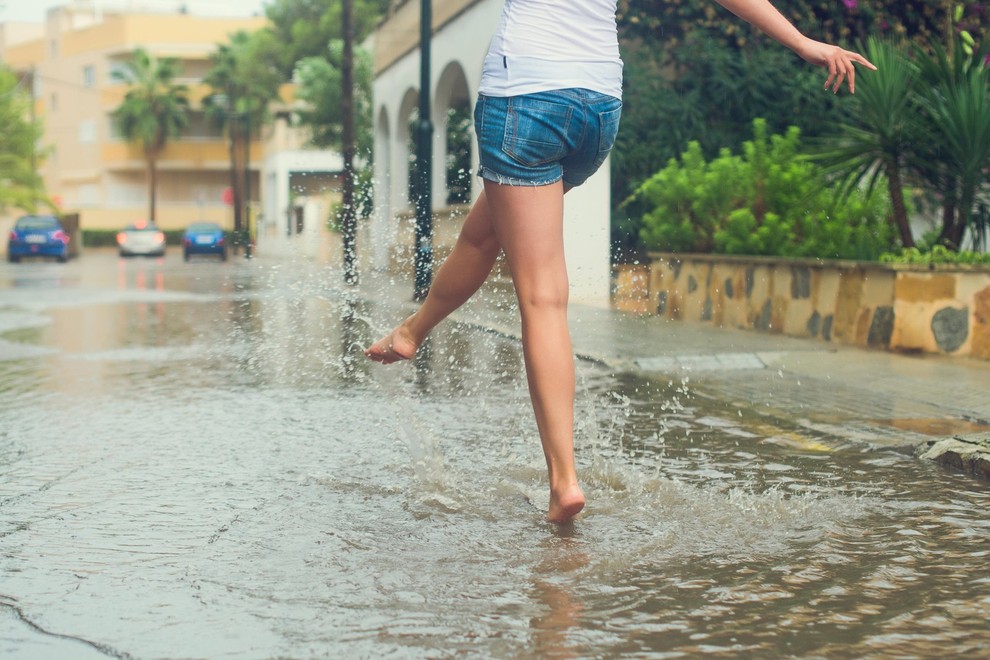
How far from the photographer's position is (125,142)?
8144 centimetres

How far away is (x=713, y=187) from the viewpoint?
1234cm

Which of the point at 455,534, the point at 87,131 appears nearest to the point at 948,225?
the point at 455,534

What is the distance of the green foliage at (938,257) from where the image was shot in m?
9.55

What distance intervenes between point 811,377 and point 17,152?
5789 centimetres

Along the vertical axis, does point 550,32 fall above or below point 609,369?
above

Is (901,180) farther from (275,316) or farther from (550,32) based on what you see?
(550,32)

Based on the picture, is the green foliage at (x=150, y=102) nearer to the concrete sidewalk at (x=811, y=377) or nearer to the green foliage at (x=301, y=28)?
the green foliage at (x=301, y=28)

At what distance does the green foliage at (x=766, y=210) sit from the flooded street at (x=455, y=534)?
12.9 feet

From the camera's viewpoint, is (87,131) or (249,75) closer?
(249,75)

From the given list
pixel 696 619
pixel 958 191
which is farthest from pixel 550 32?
pixel 958 191

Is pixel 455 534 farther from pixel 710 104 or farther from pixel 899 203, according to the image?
pixel 710 104

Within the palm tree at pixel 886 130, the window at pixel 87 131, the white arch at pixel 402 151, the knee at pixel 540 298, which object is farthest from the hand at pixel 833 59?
the window at pixel 87 131

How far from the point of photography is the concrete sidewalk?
652 centimetres

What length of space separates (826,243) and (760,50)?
6.32 metres
